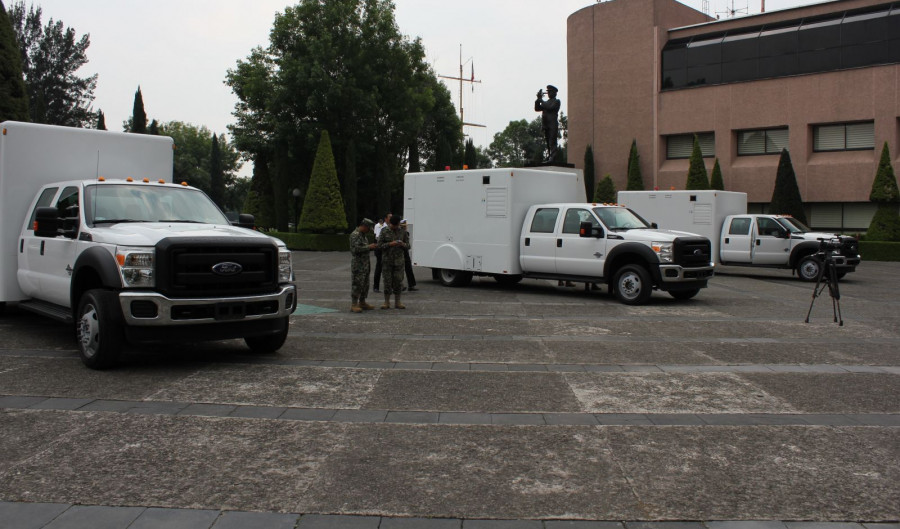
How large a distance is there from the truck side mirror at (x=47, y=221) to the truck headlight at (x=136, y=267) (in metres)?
1.51

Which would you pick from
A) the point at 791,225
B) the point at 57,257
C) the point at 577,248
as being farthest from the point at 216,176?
the point at 57,257

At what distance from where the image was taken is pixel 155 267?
296 inches

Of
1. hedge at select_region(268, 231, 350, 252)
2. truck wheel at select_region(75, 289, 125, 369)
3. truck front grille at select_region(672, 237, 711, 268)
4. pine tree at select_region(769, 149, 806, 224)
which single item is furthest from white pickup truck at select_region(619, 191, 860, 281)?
truck wheel at select_region(75, 289, 125, 369)

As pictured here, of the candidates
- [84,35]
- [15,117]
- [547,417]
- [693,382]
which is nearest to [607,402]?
[547,417]

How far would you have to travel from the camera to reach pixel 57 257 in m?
8.80

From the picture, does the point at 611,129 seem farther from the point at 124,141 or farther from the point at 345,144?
the point at 124,141

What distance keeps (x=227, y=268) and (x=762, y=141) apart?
3508cm

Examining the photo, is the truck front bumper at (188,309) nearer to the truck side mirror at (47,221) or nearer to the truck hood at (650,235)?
the truck side mirror at (47,221)

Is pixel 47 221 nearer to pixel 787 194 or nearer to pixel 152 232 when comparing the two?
pixel 152 232

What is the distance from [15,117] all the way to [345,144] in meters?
21.1

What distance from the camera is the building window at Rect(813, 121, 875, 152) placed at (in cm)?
3372

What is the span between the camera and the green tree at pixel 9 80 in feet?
78.0

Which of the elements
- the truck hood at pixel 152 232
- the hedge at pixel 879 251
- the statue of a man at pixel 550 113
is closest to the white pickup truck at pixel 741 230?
the statue of a man at pixel 550 113

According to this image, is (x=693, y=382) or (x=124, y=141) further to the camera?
(x=124, y=141)
